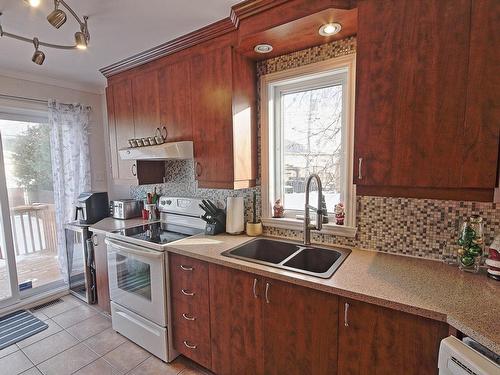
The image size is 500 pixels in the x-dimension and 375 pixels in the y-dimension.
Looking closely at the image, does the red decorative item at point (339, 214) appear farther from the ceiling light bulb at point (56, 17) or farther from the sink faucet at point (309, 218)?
the ceiling light bulb at point (56, 17)

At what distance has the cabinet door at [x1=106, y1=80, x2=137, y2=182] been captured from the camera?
8.02ft

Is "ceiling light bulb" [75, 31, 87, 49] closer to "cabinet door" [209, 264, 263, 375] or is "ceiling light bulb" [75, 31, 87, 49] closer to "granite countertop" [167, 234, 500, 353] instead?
"granite countertop" [167, 234, 500, 353]

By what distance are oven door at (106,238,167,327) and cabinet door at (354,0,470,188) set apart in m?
1.50

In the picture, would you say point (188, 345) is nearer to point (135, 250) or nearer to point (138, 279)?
point (138, 279)

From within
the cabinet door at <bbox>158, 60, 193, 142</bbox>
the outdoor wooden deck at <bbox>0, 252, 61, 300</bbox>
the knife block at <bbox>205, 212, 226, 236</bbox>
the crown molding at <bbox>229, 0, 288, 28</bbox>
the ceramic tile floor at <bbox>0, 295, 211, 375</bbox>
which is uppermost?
the crown molding at <bbox>229, 0, 288, 28</bbox>

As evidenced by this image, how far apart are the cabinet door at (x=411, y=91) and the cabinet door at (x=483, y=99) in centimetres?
3

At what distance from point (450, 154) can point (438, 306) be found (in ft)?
2.05

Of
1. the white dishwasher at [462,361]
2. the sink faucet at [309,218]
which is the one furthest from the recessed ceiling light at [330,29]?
the white dishwasher at [462,361]

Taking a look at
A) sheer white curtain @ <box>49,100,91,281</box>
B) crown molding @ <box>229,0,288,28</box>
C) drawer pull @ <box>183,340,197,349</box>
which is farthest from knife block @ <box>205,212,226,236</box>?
sheer white curtain @ <box>49,100,91,281</box>

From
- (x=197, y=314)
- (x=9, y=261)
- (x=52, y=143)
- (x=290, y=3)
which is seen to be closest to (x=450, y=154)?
(x=290, y=3)

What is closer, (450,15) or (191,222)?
(450,15)

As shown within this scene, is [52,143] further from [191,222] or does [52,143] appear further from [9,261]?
[191,222]

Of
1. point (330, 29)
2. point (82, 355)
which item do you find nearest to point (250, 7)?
point (330, 29)

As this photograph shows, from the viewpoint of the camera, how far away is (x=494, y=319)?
92cm
